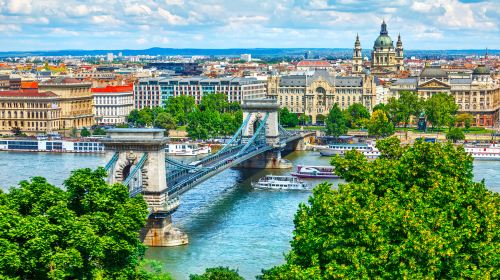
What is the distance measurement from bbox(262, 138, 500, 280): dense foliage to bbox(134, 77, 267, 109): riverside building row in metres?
62.5

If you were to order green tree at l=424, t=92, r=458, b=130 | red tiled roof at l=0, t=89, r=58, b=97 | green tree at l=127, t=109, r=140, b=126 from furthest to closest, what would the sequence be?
green tree at l=127, t=109, r=140, b=126, red tiled roof at l=0, t=89, r=58, b=97, green tree at l=424, t=92, r=458, b=130

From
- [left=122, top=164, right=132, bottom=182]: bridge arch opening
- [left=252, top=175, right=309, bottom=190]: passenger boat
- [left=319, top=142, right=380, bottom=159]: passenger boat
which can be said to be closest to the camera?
[left=122, top=164, right=132, bottom=182]: bridge arch opening

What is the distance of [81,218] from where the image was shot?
18984 millimetres

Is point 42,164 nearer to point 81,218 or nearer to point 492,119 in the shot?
point 81,218

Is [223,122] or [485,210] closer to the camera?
[485,210]

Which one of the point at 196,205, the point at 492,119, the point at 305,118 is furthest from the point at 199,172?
the point at 492,119

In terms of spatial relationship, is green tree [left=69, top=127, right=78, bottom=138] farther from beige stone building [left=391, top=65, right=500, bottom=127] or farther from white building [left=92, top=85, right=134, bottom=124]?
beige stone building [left=391, top=65, right=500, bottom=127]

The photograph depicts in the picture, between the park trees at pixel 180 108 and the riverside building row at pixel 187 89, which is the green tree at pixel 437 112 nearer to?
the park trees at pixel 180 108

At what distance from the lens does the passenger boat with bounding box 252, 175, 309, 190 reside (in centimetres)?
4166

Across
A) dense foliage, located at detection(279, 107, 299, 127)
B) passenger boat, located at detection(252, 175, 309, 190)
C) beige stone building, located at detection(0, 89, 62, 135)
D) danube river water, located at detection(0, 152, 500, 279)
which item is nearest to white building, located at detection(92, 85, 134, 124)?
beige stone building, located at detection(0, 89, 62, 135)

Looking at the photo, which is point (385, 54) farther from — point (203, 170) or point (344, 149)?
point (203, 170)

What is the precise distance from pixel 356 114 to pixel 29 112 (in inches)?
929

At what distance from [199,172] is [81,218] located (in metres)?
16.6

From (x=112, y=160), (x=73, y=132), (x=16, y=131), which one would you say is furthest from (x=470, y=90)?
A: (x=112, y=160)
